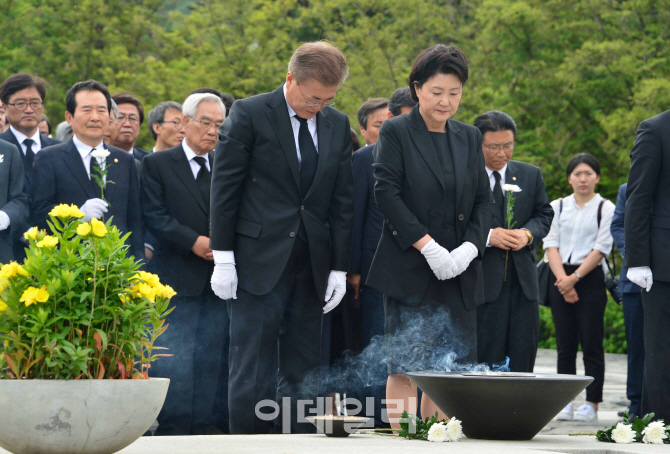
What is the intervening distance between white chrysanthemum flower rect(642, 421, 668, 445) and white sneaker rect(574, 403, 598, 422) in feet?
11.0

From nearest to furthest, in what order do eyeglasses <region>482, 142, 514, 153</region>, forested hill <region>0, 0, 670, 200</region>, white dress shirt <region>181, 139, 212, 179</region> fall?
eyeglasses <region>482, 142, 514, 153</region> < white dress shirt <region>181, 139, 212, 179</region> < forested hill <region>0, 0, 670, 200</region>

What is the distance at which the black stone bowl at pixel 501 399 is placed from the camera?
4.24 meters

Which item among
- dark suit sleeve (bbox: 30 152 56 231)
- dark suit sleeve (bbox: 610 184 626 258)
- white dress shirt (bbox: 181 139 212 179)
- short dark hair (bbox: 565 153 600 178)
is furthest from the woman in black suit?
short dark hair (bbox: 565 153 600 178)

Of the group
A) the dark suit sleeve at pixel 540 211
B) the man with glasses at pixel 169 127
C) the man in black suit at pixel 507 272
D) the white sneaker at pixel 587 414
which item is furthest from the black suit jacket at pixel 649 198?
the man with glasses at pixel 169 127

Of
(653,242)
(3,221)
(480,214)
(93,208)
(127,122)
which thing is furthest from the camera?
(127,122)

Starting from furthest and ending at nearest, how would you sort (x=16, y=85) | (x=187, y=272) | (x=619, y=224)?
1. (x=619, y=224)
2. (x=16, y=85)
3. (x=187, y=272)

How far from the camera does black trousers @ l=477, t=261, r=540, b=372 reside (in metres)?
6.18

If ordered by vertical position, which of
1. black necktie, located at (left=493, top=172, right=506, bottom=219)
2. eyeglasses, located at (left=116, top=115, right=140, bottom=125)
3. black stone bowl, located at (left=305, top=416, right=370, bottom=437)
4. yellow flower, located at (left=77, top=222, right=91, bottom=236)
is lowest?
black stone bowl, located at (left=305, top=416, right=370, bottom=437)

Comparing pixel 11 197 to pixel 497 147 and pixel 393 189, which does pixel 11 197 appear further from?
pixel 497 147

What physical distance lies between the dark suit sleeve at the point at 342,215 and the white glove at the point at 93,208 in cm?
166

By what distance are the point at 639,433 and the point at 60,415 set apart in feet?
9.03

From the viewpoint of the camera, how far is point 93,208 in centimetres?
596

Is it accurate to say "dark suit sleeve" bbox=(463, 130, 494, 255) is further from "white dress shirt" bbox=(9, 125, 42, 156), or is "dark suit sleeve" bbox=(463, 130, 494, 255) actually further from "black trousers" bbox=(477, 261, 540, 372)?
"white dress shirt" bbox=(9, 125, 42, 156)

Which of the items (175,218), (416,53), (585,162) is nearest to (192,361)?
(175,218)
